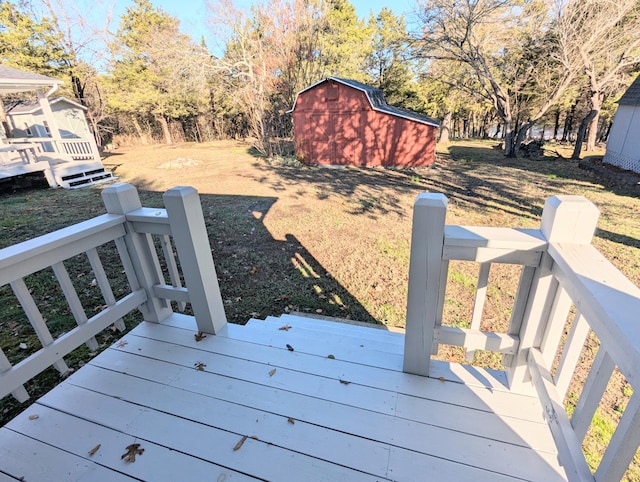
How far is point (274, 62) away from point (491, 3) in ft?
33.2

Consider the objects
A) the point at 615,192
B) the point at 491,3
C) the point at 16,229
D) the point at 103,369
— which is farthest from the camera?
the point at 491,3

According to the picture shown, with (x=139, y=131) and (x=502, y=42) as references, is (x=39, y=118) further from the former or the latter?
(x=502, y=42)

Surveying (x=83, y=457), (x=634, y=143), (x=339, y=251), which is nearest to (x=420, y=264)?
(x=83, y=457)

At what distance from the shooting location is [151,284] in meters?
2.33

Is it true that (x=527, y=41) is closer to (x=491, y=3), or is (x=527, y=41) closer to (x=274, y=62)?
(x=491, y=3)

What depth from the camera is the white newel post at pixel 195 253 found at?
1.93 meters

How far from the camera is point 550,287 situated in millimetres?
1462

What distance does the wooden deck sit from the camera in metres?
1.40

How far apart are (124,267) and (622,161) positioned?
15437mm

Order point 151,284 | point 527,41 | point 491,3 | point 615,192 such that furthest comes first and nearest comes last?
point 527,41, point 491,3, point 615,192, point 151,284

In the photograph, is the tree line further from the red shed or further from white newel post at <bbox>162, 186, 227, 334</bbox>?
white newel post at <bbox>162, 186, 227, 334</bbox>

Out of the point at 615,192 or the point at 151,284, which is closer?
the point at 151,284

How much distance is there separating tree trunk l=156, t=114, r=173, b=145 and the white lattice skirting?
27.1 metres

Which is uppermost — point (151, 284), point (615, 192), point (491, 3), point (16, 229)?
point (491, 3)
